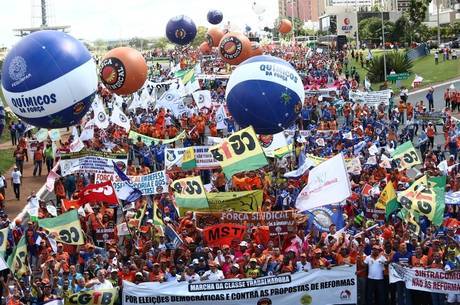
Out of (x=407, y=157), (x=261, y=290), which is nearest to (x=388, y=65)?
(x=407, y=157)

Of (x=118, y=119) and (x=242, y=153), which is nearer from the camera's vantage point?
(x=242, y=153)

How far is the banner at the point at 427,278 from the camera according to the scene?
12461mm

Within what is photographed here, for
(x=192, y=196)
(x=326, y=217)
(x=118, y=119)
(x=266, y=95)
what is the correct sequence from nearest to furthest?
(x=326, y=217), (x=192, y=196), (x=266, y=95), (x=118, y=119)

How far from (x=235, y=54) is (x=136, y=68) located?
706 inches

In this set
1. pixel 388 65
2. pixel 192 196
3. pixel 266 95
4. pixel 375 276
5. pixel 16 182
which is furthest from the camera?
pixel 388 65

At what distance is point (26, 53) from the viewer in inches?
583

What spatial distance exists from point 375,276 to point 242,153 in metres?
4.89

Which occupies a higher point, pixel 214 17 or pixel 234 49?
pixel 234 49

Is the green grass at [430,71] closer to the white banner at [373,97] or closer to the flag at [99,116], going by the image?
the white banner at [373,97]

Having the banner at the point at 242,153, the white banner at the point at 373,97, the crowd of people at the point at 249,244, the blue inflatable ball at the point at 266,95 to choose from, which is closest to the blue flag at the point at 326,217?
the crowd of people at the point at 249,244

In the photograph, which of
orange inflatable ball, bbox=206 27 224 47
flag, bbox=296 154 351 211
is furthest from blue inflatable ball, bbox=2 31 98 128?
orange inflatable ball, bbox=206 27 224 47

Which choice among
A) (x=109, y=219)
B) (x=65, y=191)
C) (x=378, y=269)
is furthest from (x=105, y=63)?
(x=378, y=269)

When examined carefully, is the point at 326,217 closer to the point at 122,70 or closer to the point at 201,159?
the point at 201,159

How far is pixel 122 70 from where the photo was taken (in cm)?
2645
